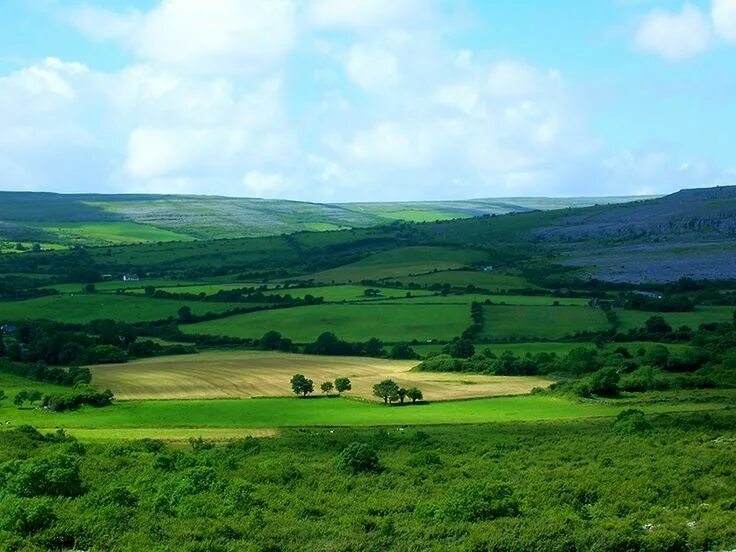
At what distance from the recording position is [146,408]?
6775 centimetres

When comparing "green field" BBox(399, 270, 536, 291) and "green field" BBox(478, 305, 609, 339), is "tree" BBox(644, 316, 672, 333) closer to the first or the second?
"green field" BBox(478, 305, 609, 339)

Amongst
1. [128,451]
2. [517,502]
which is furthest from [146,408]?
[517,502]

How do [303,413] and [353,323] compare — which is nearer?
[303,413]

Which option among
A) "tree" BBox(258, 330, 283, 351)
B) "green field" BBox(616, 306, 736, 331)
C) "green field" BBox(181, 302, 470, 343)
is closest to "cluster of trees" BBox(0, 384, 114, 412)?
"tree" BBox(258, 330, 283, 351)

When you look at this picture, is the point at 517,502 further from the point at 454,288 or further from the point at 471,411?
the point at 454,288

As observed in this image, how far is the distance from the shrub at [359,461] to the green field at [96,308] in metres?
80.9

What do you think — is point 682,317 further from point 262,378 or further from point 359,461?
point 359,461

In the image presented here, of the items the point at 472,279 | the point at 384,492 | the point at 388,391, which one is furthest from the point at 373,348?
the point at 384,492

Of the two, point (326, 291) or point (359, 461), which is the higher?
point (359, 461)

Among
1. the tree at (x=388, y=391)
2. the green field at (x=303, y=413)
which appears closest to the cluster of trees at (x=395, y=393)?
the tree at (x=388, y=391)

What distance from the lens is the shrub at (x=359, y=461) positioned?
4341 cm

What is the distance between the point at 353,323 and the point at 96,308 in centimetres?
3561

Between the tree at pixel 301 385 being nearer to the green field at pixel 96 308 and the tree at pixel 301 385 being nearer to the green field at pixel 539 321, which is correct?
the green field at pixel 539 321

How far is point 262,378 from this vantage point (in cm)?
8106
